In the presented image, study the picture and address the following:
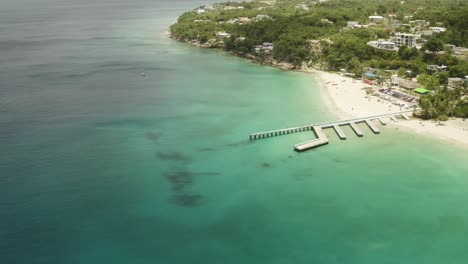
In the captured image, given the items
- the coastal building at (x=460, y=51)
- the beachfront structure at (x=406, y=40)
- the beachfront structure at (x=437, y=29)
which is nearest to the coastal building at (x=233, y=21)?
the beachfront structure at (x=406, y=40)

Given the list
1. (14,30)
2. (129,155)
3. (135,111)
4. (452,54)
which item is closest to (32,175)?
(129,155)

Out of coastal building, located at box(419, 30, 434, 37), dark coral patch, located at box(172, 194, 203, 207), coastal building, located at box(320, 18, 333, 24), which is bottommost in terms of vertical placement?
dark coral patch, located at box(172, 194, 203, 207)

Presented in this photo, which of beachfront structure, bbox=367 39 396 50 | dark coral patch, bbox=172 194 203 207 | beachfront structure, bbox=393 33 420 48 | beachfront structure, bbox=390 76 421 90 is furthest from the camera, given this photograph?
beachfront structure, bbox=393 33 420 48

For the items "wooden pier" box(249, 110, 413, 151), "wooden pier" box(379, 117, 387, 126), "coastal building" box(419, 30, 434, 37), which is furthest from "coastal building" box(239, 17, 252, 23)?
"wooden pier" box(379, 117, 387, 126)

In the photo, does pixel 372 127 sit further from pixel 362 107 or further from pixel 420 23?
pixel 420 23

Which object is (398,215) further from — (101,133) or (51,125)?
(51,125)

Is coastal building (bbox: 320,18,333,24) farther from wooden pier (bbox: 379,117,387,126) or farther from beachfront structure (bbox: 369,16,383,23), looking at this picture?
wooden pier (bbox: 379,117,387,126)
